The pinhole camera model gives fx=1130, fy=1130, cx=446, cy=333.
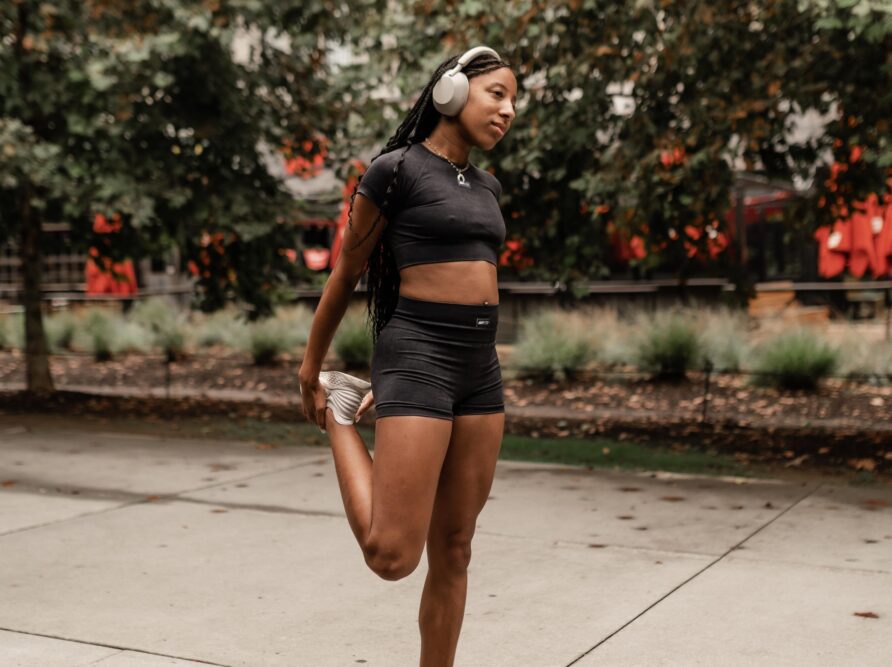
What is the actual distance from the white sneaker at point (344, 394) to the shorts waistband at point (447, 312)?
30 centimetres

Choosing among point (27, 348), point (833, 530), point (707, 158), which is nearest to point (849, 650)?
point (833, 530)

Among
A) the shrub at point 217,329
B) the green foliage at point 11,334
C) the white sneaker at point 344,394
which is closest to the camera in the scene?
the white sneaker at point 344,394

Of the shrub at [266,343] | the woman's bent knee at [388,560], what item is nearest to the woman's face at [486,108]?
the woman's bent knee at [388,560]

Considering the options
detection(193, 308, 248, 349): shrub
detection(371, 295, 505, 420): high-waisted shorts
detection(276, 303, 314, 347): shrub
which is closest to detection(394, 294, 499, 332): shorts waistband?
detection(371, 295, 505, 420): high-waisted shorts

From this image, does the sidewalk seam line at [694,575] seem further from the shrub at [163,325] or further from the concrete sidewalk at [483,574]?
the shrub at [163,325]

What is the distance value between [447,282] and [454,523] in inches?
27.8

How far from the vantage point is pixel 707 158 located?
7660 millimetres

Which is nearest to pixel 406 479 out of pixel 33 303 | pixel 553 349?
pixel 33 303

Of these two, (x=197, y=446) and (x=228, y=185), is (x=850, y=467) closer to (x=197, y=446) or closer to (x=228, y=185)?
(x=197, y=446)

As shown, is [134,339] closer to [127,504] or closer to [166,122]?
[166,122]

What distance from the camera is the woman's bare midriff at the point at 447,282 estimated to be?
3.21 m

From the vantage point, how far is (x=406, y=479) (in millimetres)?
3125

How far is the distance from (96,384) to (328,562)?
10639mm

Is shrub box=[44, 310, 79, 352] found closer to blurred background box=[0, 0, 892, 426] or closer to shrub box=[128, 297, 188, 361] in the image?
shrub box=[128, 297, 188, 361]
